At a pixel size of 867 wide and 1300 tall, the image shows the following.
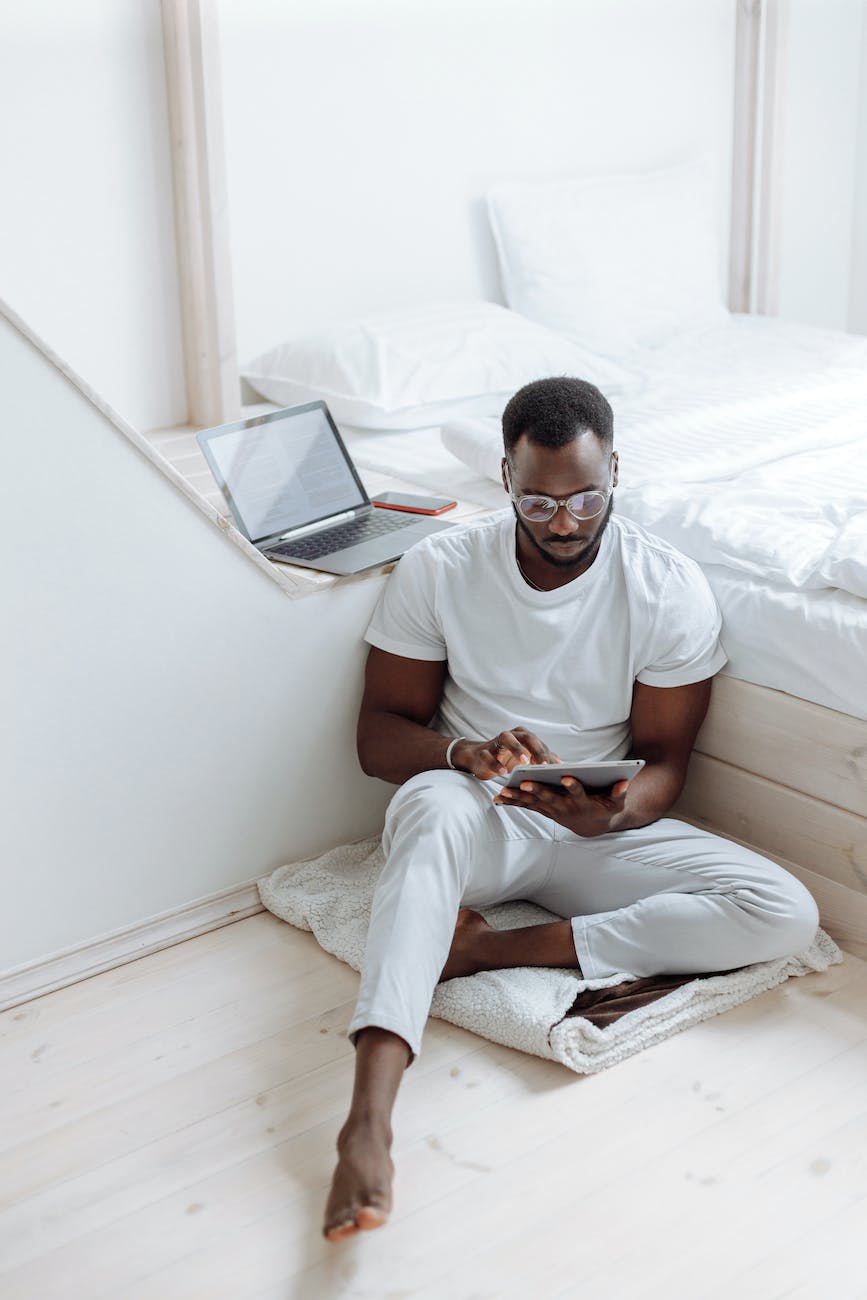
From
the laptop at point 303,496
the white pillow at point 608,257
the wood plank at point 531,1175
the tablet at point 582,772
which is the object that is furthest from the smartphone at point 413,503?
the white pillow at point 608,257

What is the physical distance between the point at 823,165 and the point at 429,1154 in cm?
337

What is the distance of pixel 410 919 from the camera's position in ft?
5.12

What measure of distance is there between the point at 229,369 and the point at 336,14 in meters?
0.78

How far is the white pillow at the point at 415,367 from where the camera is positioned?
8.73 feet

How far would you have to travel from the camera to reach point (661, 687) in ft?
6.06

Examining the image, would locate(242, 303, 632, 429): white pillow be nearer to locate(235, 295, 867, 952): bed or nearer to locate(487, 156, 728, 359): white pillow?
locate(235, 295, 867, 952): bed

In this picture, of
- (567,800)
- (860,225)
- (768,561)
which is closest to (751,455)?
(768,561)

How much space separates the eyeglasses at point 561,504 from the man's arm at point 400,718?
0.30m

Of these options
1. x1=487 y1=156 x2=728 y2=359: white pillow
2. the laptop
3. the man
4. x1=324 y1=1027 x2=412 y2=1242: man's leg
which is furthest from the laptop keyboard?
x1=487 y1=156 x2=728 y2=359: white pillow

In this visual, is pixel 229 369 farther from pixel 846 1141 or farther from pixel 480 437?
pixel 846 1141

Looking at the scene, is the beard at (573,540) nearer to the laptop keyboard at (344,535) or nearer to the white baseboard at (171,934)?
the laptop keyboard at (344,535)

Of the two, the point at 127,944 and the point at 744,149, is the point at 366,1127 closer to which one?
the point at 127,944

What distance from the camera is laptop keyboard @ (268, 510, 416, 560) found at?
203 cm

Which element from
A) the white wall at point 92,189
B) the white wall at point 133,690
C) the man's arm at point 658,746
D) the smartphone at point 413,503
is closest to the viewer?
the white wall at point 133,690
